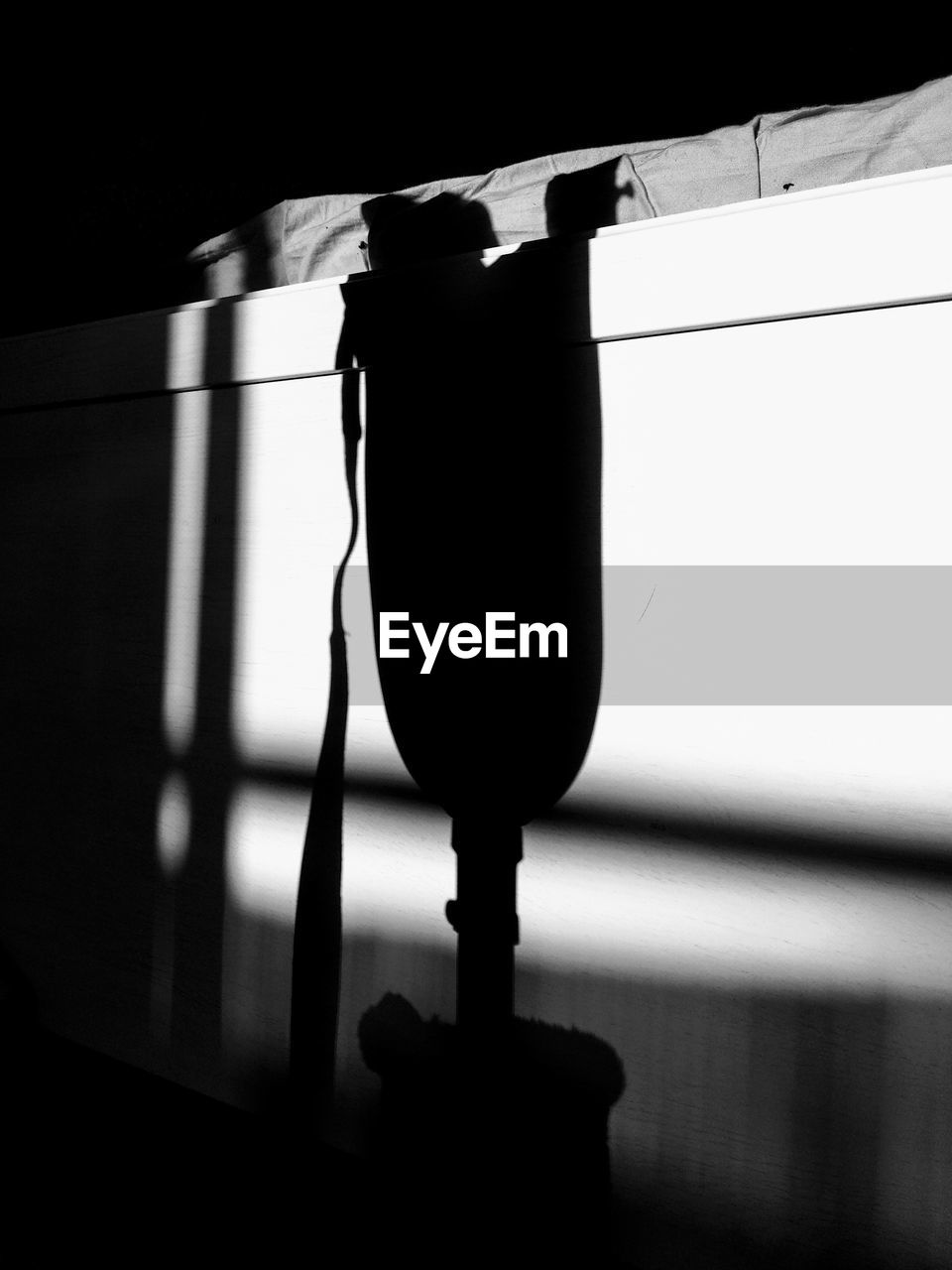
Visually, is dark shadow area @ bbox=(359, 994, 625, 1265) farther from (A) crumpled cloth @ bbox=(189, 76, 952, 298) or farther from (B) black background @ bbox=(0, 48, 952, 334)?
(B) black background @ bbox=(0, 48, 952, 334)

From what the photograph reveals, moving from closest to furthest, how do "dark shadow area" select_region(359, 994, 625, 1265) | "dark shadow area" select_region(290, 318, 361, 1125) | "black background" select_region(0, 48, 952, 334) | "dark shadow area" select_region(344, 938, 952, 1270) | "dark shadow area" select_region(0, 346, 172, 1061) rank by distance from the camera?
1. "dark shadow area" select_region(344, 938, 952, 1270)
2. "dark shadow area" select_region(359, 994, 625, 1265)
3. "dark shadow area" select_region(290, 318, 361, 1125)
4. "dark shadow area" select_region(0, 346, 172, 1061)
5. "black background" select_region(0, 48, 952, 334)

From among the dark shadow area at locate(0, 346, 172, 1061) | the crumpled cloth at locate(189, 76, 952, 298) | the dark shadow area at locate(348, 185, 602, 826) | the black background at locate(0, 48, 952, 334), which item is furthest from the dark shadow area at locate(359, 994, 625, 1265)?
the black background at locate(0, 48, 952, 334)

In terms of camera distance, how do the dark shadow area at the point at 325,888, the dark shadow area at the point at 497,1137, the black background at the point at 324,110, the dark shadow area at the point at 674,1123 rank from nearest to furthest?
the dark shadow area at the point at 674,1123 < the dark shadow area at the point at 497,1137 < the dark shadow area at the point at 325,888 < the black background at the point at 324,110

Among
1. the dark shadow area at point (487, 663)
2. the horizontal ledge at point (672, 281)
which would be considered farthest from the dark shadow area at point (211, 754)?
the dark shadow area at point (487, 663)

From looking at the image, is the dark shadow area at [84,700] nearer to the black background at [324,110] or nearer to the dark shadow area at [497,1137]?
the dark shadow area at [497,1137]

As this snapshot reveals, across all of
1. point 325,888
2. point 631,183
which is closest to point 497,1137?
point 325,888

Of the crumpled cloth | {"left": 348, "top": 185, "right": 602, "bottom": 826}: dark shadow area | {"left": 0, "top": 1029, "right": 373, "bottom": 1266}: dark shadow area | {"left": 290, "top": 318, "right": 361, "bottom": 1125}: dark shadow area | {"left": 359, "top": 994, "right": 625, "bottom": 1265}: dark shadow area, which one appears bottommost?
{"left": 0, "top": 1029, "right": 373, "bottom": 1266}: dark shadow area

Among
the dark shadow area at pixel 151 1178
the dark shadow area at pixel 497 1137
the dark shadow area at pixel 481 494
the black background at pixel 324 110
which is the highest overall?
the black background at pixel 324 110

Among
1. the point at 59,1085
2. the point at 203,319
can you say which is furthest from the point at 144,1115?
the point at 203,319

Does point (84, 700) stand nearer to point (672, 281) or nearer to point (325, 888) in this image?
point (325, 888)

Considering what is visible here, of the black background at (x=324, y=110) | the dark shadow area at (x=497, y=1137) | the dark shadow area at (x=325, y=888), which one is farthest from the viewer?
the black background at (x=324, y=110)

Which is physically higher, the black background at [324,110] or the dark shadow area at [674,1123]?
the black background at [324,110]

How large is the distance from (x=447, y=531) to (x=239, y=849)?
42 cm

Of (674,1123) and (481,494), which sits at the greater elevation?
(481,494)
